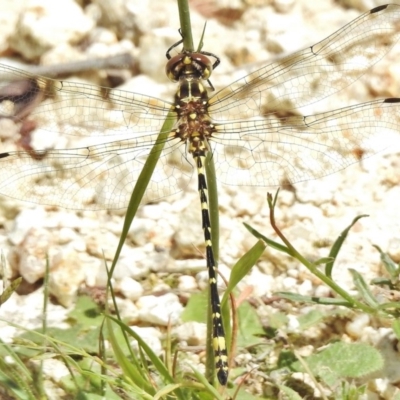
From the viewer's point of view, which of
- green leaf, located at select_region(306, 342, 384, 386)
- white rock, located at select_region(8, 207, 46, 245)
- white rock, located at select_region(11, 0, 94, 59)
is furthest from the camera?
white rock, located at select_region(11, 0, 94, 59)

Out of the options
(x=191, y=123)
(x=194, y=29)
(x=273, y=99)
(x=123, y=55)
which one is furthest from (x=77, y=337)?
(x=194, y=29)

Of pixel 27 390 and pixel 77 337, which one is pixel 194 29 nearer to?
pixel 77 337

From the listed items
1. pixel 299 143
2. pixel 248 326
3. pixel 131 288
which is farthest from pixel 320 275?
pixel 131 288

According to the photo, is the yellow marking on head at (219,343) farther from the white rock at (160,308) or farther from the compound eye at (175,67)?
the compound eye at (175,67)

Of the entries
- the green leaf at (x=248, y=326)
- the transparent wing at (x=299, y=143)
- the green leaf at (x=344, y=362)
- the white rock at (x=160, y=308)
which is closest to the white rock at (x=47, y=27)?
the transparent wing at (x=299, y=143)

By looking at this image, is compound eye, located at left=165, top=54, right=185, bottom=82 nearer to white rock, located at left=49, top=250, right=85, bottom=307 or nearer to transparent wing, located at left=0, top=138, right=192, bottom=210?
transparent wing, located at left=0, top=138, right=192, bottom=210

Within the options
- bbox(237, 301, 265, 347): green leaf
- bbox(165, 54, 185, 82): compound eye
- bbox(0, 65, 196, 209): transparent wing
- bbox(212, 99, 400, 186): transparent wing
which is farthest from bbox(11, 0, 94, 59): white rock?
bbox(237, 301, 265, 347): green leaf

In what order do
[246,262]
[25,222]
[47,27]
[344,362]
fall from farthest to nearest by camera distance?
[47,27], [25,222], [344,362], [246,262]

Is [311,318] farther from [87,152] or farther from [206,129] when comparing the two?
[87,152]

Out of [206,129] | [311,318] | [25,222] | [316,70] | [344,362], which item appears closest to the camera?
[344,362]
